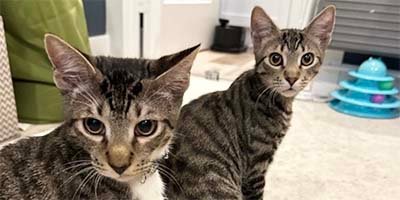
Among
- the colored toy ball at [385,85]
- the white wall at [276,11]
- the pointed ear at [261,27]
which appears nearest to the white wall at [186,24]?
the white wall at [276,11]

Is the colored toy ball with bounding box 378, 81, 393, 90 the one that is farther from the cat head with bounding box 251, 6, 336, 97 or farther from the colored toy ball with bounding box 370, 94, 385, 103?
the cat head with bounding box 251, 6, 336, 97

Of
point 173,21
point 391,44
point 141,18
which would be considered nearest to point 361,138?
point 391,44

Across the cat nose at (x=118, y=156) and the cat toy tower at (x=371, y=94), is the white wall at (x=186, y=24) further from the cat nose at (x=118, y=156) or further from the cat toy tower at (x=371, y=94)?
the cat nose at (x=118, y=156)

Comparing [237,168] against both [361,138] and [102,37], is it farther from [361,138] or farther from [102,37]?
[102,37]

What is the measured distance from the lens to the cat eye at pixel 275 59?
3.67 feet

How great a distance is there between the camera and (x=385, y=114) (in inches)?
77.7

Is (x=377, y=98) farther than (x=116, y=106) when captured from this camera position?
Yes

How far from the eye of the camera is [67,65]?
73 cm

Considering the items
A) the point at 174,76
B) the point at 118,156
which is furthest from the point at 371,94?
the point at 118,156

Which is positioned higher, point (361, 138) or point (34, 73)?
point (34, 73)

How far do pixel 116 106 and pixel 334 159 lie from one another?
102cm

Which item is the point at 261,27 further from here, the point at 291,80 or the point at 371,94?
the point at 371,94

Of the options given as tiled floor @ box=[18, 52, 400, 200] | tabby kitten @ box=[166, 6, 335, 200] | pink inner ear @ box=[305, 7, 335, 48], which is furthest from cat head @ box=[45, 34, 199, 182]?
tiled floor @ box=[18, 52, 400, 200]

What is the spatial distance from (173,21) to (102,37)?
683 mm
